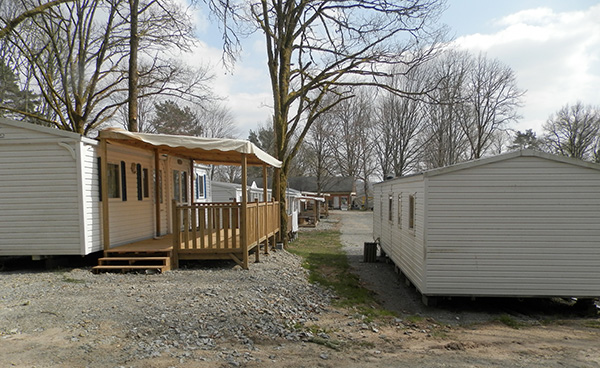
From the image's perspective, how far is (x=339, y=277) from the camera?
9633 millimetres

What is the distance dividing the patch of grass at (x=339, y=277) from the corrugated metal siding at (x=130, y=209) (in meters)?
4.30

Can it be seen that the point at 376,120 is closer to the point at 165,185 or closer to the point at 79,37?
A: the point at 79,37

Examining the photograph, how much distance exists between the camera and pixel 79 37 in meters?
16.0

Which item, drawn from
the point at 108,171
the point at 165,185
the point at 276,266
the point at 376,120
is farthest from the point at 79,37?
the point at 376,120

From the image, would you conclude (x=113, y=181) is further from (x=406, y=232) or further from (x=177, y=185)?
(x=406, y=232)

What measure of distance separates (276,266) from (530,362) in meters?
5.41

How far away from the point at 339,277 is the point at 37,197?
22.7ft

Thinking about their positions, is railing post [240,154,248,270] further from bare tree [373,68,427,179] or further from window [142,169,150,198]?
bare tree [373,68,427,179]

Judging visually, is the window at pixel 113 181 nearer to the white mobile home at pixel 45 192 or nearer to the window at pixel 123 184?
the window at pixel 123 184

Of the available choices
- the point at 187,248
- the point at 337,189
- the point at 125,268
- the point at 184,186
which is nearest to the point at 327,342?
the point at 187,248

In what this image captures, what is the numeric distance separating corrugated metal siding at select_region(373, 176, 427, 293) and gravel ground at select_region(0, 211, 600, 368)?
947 mm

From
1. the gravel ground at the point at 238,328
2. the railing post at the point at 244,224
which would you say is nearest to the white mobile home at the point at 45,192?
the gravel ground at the point at 238,328

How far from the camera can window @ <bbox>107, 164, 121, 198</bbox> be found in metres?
8.21

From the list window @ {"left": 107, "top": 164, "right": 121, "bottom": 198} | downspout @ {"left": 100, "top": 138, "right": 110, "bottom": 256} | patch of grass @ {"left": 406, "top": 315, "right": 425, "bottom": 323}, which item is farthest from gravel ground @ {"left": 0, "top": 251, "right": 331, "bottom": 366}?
window @ {"left": 107, "top": 164, "right": 121, "bottom": 198}
